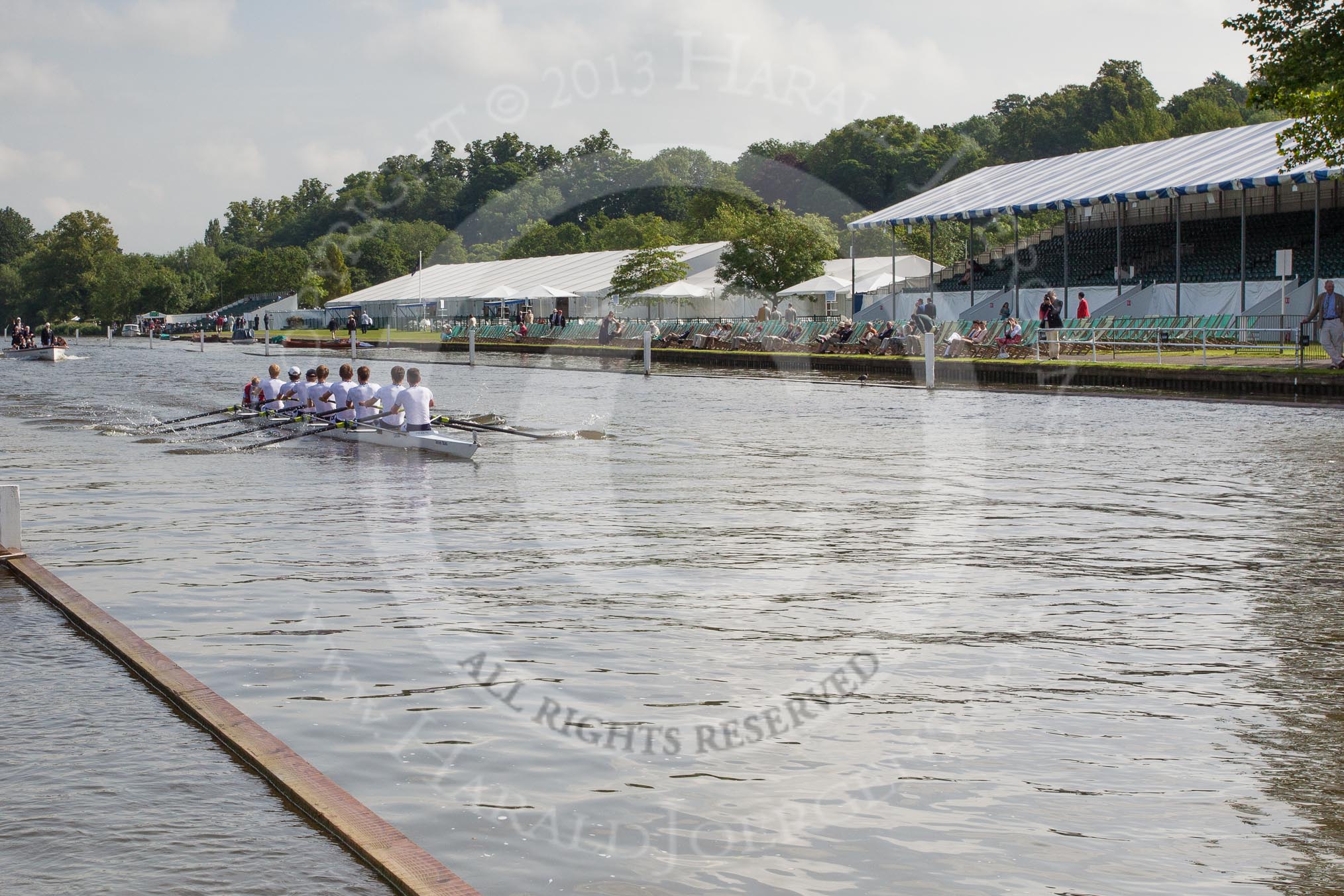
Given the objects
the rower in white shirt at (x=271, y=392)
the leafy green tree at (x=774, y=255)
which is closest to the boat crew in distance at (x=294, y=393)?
the rower in white shirt at (x=271, y=392)

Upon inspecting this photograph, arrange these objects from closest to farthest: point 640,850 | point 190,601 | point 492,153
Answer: point 640,850, point 190,601, point 492,153

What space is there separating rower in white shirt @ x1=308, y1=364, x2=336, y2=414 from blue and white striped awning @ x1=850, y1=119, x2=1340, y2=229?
2652cm

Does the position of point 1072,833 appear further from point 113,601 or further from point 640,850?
point 113,601

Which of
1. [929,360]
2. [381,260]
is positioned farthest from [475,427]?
[381,260]

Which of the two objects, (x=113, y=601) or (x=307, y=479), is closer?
(x=113, y=601)

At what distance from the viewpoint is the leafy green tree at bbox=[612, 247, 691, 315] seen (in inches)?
→ 2906

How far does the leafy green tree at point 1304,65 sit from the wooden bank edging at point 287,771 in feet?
85.5

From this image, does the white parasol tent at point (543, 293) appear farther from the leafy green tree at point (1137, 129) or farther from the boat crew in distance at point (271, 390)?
the boat crew in distance at point (271, 390)

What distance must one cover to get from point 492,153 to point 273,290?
37.1m

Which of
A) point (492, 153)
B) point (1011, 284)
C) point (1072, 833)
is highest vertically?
point (492, 153)

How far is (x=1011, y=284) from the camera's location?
53938mm

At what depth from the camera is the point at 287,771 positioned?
608cm

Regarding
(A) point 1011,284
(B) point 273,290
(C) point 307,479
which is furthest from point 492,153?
(C) point 307,479

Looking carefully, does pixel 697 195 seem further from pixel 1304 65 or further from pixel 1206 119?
pixel 1304 65
